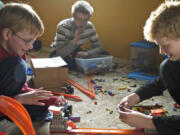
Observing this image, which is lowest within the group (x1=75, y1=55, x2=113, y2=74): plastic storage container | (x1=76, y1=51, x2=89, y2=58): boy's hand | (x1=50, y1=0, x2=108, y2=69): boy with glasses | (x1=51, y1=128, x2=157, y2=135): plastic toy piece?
(x1=51, y1=128, x2=157, y2=135): plastic toy piece

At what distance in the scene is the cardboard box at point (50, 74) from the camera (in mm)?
1717

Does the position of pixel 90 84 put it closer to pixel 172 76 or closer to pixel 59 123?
pixel 59 123

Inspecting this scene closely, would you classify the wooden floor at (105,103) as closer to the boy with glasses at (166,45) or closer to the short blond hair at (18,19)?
the boy with glasses at (166,45)

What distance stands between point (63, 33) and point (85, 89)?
732mm

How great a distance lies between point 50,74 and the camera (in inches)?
68.7

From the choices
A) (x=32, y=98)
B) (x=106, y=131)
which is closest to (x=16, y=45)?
(x=32, y=98)

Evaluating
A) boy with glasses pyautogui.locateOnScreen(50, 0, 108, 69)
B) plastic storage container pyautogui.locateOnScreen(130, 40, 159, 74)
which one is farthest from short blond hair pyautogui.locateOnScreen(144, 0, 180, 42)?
boy with glasses pyautogui.locateOnScreen(50, 0, 108, 69)

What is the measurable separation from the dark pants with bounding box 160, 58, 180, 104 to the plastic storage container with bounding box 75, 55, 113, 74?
109 cm

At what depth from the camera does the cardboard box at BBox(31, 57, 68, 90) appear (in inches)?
67.6

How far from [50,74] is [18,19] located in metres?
0.78

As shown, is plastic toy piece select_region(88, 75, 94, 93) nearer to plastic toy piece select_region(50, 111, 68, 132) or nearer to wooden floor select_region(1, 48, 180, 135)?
wooden floor select_region(1, 48, 180, 135)

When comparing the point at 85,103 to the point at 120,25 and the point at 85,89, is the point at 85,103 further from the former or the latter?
the point at 120,25

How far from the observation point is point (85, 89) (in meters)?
1.78

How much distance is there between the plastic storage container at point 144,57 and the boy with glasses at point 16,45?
1.31 metres
